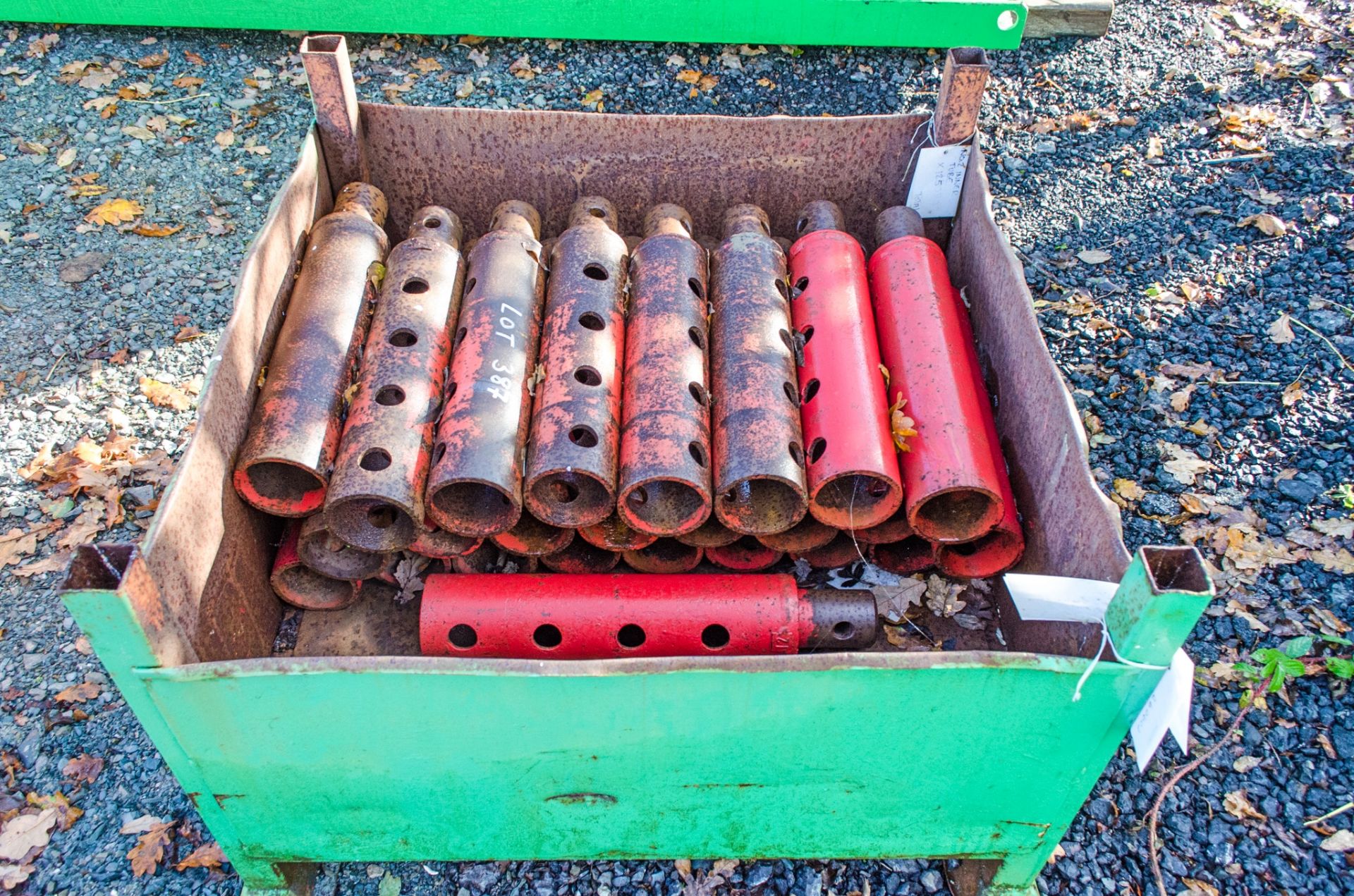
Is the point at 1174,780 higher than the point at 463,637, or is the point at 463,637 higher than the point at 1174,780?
the point at 463,637

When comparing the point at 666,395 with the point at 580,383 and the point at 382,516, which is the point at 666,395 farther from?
the point at 382,516

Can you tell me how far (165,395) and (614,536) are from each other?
3.00 m

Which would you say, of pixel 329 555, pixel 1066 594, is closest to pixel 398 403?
pixel 329 555

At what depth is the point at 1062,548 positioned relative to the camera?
3.24 meters

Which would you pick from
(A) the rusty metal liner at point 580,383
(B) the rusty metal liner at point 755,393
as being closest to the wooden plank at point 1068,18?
(B) the rusty metal liner at point 755,393

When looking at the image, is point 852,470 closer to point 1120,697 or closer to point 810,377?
point 810,377

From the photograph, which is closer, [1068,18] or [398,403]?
[398,403]

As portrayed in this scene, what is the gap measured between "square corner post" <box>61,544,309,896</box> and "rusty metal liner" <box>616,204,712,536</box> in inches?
54.7

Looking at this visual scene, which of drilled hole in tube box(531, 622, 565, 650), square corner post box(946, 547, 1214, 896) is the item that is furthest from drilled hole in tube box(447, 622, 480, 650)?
square corner post box(946, 547, 1214, 896)

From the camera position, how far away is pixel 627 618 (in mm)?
3371

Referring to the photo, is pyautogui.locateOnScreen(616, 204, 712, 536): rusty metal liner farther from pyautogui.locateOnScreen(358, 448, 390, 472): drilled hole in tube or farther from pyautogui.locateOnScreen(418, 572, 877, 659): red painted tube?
pyautogui.locateOnScreen(358, 448, 390, 472): drilled hole in tube

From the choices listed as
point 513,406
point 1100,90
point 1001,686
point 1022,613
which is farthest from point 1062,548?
point 1100,90

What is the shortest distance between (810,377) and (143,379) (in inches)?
143

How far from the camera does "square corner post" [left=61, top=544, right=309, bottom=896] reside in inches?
89.0
